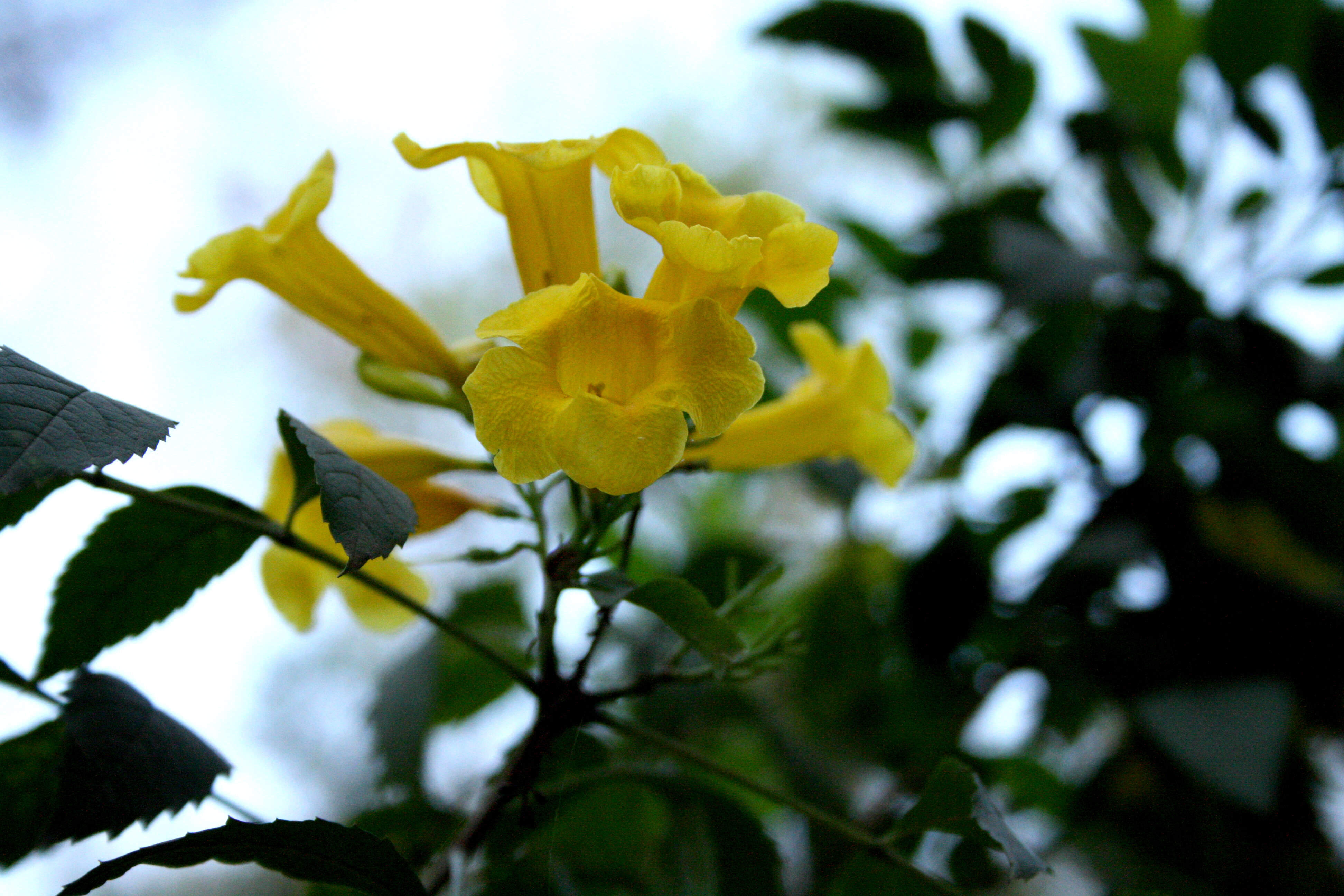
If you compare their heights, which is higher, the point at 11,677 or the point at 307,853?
the point at 11,677

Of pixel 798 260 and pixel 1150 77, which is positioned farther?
pixel 1150 77

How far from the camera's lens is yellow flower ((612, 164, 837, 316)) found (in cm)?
55

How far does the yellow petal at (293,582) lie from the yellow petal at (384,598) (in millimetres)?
47

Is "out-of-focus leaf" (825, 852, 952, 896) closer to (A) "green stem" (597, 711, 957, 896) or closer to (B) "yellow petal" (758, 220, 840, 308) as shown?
(A) "green stem" (597, 711, 957, 896)

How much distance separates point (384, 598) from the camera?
89 centimetres

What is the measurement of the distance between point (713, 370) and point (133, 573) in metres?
0.45

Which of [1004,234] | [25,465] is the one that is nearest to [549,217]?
[25,465]

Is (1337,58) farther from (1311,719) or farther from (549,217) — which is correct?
(549,217)

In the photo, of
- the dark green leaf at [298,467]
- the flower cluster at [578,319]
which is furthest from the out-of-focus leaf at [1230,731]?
the dark green leaf at [298,467]

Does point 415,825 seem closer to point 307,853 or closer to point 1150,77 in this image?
point 307,853

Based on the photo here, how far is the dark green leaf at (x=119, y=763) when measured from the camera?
580mm

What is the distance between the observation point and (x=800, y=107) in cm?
356

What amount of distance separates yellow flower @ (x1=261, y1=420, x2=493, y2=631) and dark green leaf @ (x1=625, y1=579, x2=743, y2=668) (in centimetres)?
25

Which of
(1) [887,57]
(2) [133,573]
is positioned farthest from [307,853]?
(1) [887,57]
